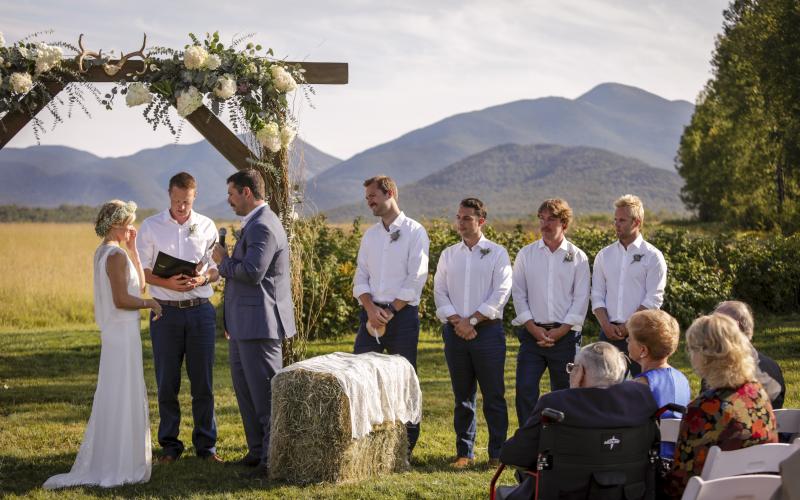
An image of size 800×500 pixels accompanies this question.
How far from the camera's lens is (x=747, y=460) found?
3613 millimetres

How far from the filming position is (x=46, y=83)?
6.98 meters

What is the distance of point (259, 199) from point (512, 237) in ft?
29.6

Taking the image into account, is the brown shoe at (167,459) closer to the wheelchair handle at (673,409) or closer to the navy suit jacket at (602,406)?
the navy suit jacket at (602,406)

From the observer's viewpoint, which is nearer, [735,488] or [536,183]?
[735,488]

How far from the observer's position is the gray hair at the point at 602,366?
402 cm

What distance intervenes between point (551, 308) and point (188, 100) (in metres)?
3.12

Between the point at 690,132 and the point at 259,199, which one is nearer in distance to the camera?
the point at 259,199

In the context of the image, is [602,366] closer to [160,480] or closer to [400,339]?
[400,339]

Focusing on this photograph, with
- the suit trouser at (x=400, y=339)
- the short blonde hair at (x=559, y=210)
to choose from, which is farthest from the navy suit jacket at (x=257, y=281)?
the short blonde hair at (x=559, y=210)

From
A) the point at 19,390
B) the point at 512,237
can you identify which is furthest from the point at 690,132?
the point at 19,390

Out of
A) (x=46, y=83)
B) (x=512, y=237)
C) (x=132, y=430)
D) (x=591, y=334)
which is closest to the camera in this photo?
(x=132, y=430)

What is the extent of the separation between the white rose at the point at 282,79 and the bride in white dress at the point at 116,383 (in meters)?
1.62

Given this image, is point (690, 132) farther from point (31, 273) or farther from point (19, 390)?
point (19, 390)

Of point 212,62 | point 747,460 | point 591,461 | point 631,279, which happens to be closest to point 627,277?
point 631,279
